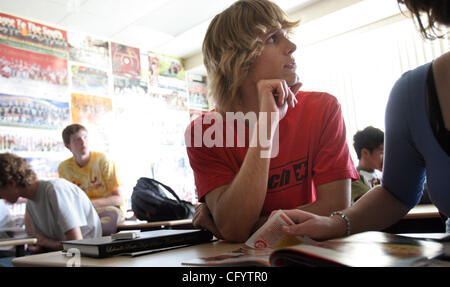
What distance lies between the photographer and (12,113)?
3729 mm

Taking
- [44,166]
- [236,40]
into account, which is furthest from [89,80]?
[236,40]

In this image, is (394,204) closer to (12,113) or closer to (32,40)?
(12,113)

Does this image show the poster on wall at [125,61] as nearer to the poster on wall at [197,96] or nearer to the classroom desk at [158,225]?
the poster on wall at [197,96]

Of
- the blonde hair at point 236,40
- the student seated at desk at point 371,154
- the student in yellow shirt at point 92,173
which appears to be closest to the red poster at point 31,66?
the student in yellow shirt at point 92,173

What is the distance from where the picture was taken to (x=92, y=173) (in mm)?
3553

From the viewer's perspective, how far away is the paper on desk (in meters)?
0.78

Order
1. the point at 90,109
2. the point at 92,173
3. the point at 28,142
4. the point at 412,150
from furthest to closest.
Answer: the point at 90,109 < the point at 28,142 < the point at 92,173 < the point at 412,150

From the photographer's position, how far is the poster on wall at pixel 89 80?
14.1 feet

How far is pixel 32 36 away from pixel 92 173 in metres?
1.64

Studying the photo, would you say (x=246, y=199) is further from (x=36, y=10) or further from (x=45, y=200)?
(x=36, y=10)

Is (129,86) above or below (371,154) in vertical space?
above

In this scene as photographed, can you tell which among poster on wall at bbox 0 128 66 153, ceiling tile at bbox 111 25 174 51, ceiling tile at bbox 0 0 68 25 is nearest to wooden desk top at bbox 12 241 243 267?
poster on wall at bbox 0 128 66 153
